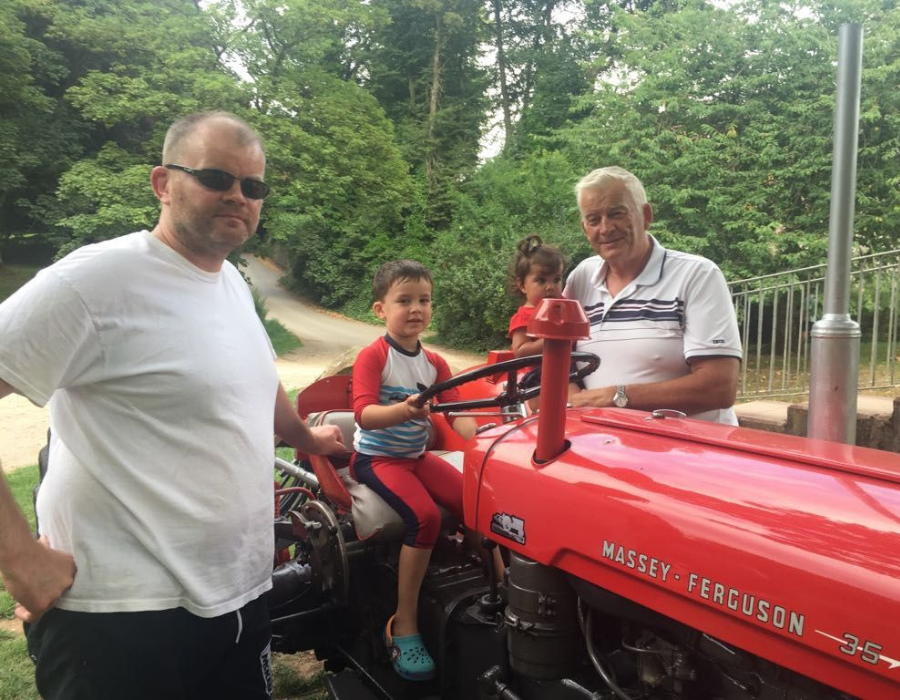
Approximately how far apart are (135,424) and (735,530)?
1.20 meters

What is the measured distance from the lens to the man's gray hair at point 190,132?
1.69 metres

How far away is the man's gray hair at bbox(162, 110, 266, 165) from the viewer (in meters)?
1.69

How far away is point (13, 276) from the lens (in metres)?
24.0

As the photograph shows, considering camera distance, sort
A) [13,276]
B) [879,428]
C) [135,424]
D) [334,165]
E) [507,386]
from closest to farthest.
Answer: [135,424], [507,386], [879,428], [334,165], [13,276]

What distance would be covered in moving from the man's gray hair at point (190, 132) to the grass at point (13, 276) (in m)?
23.8

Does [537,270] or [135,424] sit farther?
[537,270]

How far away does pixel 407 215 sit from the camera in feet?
88.9

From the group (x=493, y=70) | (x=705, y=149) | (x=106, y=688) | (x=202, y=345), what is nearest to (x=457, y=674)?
(x=106, y=688)

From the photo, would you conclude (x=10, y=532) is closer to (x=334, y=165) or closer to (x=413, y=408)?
(x=413, y=408)

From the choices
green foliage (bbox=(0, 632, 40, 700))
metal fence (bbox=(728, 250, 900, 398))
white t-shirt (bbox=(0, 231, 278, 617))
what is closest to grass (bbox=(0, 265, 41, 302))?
green foliage (bbox=(0, 632, 40, 700))

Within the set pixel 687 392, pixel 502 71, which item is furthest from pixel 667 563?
pixel 502 71

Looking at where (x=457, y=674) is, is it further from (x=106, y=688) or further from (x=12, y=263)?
(x=12, y=263)

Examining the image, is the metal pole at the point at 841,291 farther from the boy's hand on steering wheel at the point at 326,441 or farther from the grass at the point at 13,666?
the grass at the point at 13,666

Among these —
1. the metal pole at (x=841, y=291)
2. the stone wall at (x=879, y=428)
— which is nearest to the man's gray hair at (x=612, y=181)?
the metal pole at (x=841, y=291)
